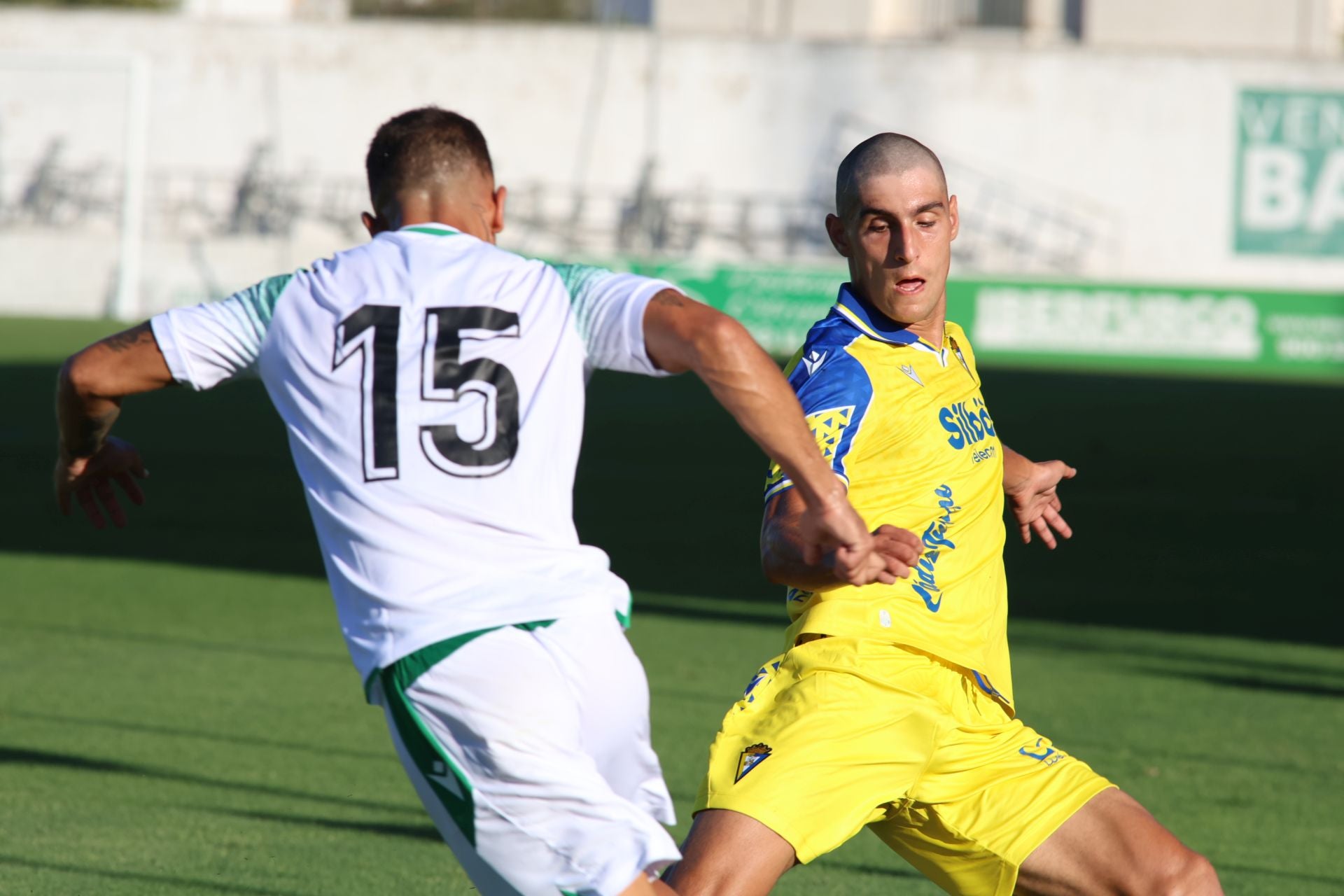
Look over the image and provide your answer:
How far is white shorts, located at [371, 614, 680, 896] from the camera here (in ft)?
9.93

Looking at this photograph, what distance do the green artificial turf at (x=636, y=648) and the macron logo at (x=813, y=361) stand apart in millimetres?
2240

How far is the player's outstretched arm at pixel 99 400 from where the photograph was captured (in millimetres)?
3180

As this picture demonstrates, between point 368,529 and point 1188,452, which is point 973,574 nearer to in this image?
point 368,529

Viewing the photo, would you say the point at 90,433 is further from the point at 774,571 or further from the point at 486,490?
the point at 774,571

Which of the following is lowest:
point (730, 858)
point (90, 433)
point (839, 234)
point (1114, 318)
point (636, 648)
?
point (1114, 318)

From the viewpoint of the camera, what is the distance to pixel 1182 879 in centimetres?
371

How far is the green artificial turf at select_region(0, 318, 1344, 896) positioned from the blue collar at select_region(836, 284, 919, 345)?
219 cm

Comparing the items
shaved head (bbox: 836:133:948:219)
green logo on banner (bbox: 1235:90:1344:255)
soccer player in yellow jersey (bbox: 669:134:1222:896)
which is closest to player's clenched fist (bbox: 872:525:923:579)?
soccer player in yellow jersey (bbox: 669:134:1222:896)

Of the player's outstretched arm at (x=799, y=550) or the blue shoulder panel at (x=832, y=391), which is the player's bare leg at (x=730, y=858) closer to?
the player's outstretched arm at (x=799, y=550)

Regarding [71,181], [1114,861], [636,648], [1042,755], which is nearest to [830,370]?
[1042,755]

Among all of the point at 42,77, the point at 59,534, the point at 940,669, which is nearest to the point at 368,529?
the point at 940,669

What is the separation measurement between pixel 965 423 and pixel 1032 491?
0.58 meters

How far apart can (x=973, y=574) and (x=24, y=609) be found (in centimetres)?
750

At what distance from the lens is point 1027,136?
140ft
